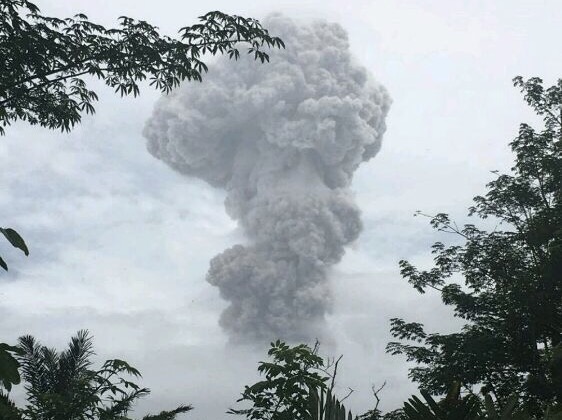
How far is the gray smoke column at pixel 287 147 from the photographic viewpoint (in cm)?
6344

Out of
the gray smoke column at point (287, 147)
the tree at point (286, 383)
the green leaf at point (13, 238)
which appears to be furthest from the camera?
the gray smoke column at point (287, 147)

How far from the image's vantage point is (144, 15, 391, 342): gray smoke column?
63438mm

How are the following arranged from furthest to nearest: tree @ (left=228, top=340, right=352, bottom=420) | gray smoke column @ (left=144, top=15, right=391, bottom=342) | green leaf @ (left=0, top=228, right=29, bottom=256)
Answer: gray smoke column @ (left=144, top=15, right=391, bottom=342), tree @ (left=228, top=340, right=352, bottom=420), green leaf @ (left=0, top=228, right=29, bottom=256)

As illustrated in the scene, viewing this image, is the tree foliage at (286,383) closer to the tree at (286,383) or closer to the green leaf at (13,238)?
the tree at (286,383)

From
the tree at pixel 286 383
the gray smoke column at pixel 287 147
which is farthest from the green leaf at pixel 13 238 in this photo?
the gray smoke column at pixel 287 147

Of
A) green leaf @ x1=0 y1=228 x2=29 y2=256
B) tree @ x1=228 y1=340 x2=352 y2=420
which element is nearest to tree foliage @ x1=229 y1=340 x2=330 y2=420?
tree @ x1=228 y1=340 x2=352 y2=420

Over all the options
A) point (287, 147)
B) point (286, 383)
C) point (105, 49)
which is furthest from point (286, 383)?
point (287, 147)

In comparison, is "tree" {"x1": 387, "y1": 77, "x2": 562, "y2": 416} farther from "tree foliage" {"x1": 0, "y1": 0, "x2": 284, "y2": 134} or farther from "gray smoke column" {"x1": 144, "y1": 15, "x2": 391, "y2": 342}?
"gray smoke column" {"x1": 144, "y1": 15, "x2": 391, "y2": 342}

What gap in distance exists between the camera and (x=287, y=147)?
66188 mm

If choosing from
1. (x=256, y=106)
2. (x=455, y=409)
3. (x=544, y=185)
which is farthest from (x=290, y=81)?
(x=455, y=409)

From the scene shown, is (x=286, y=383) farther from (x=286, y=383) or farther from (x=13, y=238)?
(x=13, y=238)

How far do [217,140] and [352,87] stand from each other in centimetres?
1750

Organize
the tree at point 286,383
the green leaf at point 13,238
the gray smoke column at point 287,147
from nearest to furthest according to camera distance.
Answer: the green leaf at point 13,238 < the tree at point 286,383 < the gray smoke column at point 287,147

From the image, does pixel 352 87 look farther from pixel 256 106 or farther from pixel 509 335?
pixel 509 335
